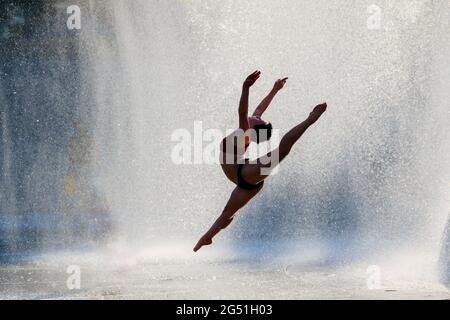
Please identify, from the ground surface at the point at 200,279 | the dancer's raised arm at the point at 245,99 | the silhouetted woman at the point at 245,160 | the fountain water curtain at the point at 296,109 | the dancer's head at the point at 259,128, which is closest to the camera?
the dancer's raised arm at the point at 245,99

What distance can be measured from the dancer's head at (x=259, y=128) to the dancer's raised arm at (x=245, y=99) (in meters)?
0.33

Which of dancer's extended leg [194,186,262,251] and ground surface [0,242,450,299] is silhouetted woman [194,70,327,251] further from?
ground surface [0,242,450,299]

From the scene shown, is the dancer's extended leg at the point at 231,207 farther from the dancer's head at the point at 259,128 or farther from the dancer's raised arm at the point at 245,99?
the dancer's raised arm at the point at 245,99

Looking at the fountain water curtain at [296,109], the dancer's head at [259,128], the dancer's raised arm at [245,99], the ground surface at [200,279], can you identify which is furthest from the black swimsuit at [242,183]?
the fountain water curtain at [296,109]

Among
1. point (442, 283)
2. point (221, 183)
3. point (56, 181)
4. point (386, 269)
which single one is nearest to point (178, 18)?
point (221, 183)

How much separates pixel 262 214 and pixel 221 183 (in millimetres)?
1855

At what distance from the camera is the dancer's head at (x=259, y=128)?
6578mm

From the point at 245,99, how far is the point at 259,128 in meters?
0.61

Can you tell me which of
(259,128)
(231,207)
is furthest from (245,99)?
(231,207)

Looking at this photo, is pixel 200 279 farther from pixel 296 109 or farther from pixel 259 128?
pixel 296 109

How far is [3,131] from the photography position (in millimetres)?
20609

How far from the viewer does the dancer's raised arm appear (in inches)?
234

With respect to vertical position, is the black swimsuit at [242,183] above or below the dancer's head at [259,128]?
below

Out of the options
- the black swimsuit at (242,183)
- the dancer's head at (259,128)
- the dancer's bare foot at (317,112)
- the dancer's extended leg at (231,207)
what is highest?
the dancer's bare foot at (317,112)
